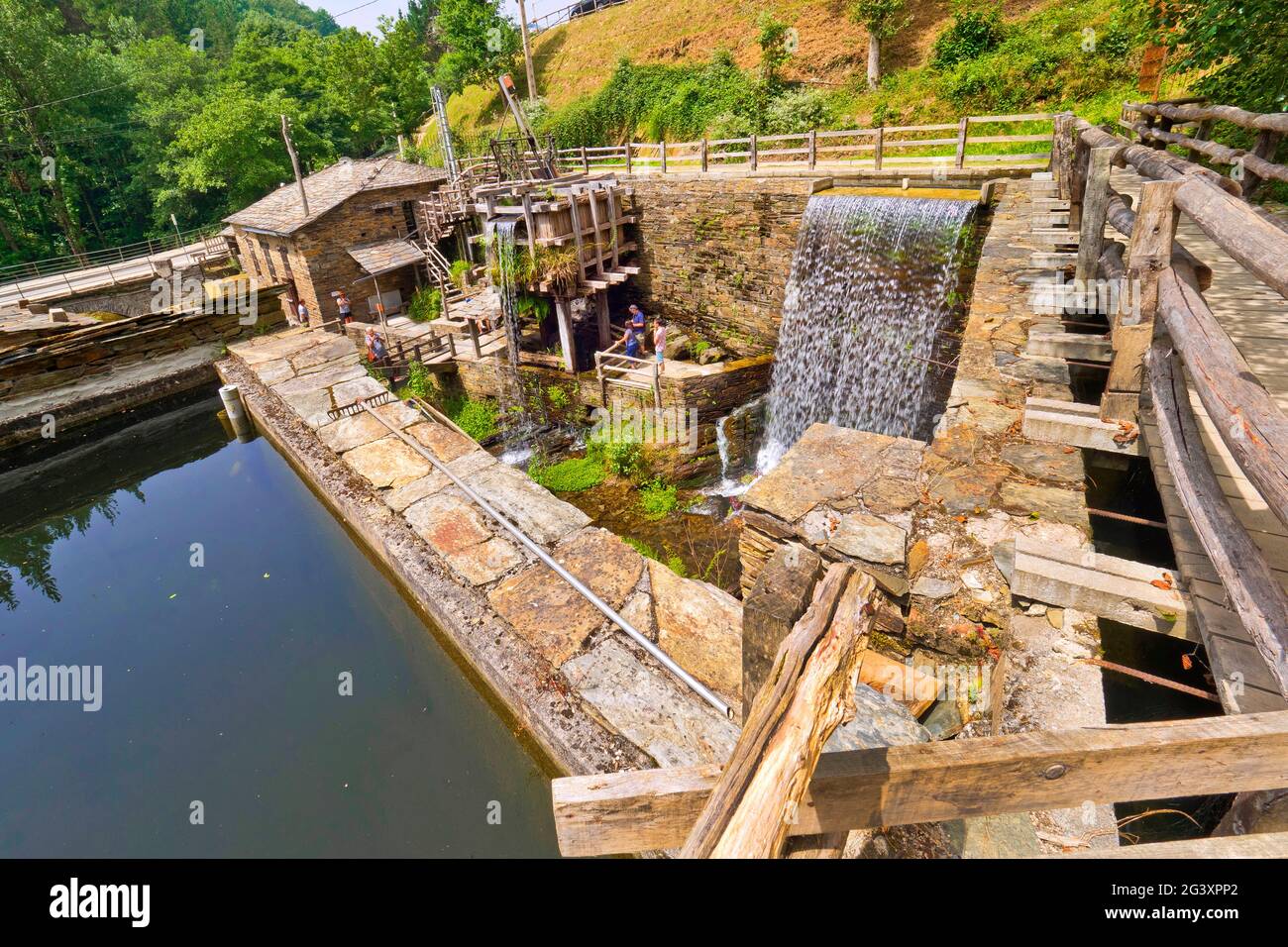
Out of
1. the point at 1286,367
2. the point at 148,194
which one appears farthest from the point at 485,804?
the point at 148,194

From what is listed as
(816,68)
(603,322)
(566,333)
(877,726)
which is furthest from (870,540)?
(816,68)

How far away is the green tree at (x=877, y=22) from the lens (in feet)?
59.6

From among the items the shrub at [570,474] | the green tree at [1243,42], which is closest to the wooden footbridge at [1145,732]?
the green tree at [1243,42]

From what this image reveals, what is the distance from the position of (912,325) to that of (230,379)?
14036mm

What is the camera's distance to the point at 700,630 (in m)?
5.24

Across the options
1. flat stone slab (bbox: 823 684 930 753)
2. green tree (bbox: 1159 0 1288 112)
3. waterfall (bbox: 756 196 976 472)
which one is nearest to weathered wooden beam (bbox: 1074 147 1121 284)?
green tree (bbox: 1159 0 1288 112)

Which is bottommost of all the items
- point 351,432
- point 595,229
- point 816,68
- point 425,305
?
point 351,432

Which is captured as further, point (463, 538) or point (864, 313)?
point (864, 313)

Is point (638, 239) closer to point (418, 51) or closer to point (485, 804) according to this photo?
point (485, 804)

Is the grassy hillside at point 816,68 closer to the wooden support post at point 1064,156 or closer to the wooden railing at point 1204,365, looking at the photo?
the wooden support post at point 1064,156

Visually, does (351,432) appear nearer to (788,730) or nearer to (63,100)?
(788,730)

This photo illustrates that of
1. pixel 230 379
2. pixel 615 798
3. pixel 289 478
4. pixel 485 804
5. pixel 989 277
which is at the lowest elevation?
pixel 485 804

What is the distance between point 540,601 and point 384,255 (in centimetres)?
1618

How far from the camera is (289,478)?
1017cm
